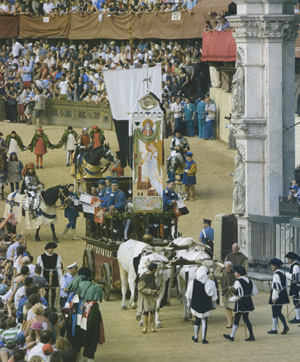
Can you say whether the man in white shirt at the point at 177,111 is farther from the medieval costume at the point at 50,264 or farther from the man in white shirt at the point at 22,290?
the man in white shirt at the point at 22,290

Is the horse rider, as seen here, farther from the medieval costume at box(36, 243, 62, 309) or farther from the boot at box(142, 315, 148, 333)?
the boot at box(142, 315, 148, 333)

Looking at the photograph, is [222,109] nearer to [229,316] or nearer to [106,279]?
[106,279]

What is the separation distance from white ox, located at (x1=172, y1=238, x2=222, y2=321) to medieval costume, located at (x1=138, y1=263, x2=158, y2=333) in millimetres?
896

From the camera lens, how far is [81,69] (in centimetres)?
4769

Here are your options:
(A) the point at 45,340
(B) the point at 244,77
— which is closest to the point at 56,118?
(B) the point at 244,77

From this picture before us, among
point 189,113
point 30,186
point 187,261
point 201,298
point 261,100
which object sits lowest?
point 201,298

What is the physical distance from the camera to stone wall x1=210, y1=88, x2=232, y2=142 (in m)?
43.1

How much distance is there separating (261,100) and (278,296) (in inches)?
241

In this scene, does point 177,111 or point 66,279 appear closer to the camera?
point 66,279

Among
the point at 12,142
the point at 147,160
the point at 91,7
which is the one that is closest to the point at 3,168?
the point at 12,142

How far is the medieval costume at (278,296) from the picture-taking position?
22656mm

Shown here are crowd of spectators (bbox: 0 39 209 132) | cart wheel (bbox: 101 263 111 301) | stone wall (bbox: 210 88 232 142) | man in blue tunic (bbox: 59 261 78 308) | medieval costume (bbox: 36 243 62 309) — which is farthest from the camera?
crowd of spectators (bbox: 0 39 209 132)

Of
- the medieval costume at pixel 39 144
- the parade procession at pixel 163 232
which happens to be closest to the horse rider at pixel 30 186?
the parade procession at pixel 163 232

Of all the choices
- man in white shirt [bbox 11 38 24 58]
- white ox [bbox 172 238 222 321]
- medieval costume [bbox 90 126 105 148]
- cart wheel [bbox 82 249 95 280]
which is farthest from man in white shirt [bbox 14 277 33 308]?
man in white shirt [bbox 11 38 24 58]
